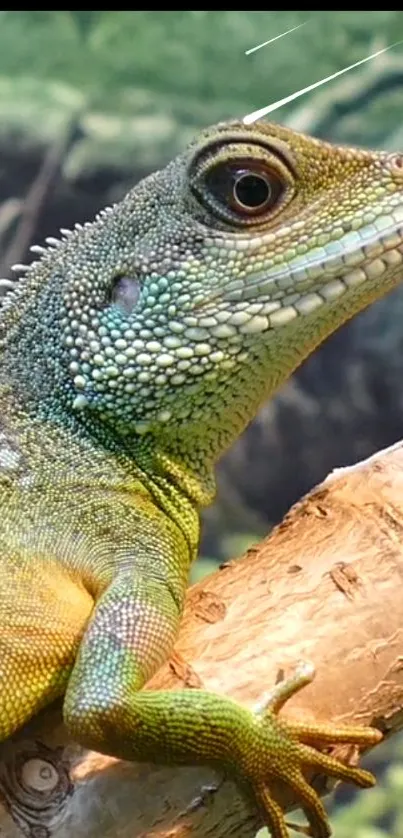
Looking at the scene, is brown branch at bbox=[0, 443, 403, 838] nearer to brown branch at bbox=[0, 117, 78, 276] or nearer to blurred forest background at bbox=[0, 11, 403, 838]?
blurred forest background at bbox=[0, 11, 403, 838]

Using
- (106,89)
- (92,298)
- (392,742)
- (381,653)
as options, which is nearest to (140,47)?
(106,89)

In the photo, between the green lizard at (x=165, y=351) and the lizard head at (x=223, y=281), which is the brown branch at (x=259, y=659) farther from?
the lizard head at (x=223, y=281)

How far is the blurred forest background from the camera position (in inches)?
235

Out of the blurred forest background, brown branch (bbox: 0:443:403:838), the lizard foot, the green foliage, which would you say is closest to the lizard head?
brown branch (bbox: 0:443:403:838)

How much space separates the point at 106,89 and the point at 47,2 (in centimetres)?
58

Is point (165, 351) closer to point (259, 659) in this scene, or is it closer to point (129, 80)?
point (259, 659)

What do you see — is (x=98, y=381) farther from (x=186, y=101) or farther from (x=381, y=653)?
(x=186, y=101)

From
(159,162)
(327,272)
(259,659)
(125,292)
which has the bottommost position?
(259,659)

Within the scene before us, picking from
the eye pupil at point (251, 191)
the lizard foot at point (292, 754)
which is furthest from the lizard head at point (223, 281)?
the lizard foot at point (292, 754)

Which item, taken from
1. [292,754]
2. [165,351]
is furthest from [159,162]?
[292,754]

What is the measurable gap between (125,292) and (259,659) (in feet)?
3.47

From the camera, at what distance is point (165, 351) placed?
2779 millimetres

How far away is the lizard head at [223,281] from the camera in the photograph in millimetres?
2729

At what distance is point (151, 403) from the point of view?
2.80 metres
